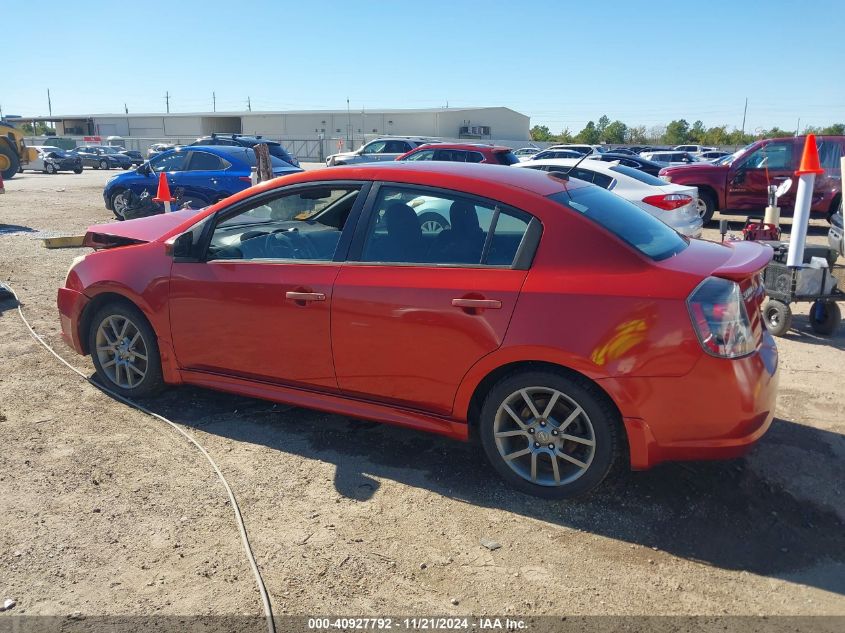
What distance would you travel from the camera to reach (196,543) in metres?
3.19

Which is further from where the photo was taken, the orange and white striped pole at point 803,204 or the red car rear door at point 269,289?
the orange and white striped pole at point 803,204

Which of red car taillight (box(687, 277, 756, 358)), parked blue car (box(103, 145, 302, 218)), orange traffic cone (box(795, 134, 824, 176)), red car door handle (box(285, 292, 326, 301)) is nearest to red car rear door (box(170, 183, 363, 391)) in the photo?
red car door handle (box(285, 292, 326, 301))

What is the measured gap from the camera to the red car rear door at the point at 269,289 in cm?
398

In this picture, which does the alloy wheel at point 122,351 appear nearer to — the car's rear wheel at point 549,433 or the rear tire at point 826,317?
the car's rear wheel at point 549,433

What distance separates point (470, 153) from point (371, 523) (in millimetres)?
13098

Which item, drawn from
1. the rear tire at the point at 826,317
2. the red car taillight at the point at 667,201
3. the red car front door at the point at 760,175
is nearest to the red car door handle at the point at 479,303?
the rear tire at the point at 826,317

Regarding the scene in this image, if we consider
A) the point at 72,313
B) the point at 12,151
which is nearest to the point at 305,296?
the point at 72,313

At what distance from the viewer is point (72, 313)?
16.1 ft

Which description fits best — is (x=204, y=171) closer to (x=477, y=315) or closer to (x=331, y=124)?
(x=477, y=315)

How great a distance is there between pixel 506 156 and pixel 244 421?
11.6 m

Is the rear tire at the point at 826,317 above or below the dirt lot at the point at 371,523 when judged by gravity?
above

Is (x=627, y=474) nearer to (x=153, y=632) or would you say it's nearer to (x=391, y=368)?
(x=391, y=368)

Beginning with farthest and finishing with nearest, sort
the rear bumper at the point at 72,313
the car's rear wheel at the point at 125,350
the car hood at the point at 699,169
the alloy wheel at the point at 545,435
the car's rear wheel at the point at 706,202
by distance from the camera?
the car's rear wheel at the point at 706,202, the car hood at the point at 699,169, the rear bumper at the point at 72,313, the car's rear wheel at the point at 125,350, the alloy wheel at the point at 545,435

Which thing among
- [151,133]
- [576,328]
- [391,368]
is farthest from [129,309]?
[151,133]
